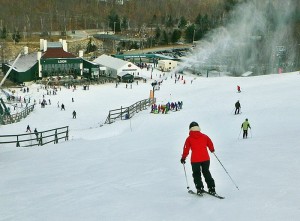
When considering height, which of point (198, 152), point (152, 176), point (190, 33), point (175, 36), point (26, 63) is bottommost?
point (26, 63)

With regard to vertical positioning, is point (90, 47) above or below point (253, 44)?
below

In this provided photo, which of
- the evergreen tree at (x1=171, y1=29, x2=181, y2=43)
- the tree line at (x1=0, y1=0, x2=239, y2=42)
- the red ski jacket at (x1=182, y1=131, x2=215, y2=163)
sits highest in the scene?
the tree line at (x1=0, y1=0, x2=239, y2=42)

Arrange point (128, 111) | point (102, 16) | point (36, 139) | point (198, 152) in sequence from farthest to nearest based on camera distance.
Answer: point (102, 16) < point (128, 111) < point (36, 139) < point (198, 152)

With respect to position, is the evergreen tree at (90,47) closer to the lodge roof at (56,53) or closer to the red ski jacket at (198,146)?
the lodge roof at (56,53)

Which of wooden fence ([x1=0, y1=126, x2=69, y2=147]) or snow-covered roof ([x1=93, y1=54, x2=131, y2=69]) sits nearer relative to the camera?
wooden fence ([x1=0, y1=126, x2=69, y2=147])

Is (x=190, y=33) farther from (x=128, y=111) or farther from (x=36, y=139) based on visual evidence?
(x=36, y=139)

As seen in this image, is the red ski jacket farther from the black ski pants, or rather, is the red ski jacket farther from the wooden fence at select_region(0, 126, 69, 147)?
the wooden fence at select_region(0, 126, 69, 147)

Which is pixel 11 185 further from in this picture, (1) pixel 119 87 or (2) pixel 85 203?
(1) pixel 119 87

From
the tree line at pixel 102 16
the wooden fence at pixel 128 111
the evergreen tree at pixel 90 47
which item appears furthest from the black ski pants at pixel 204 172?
the tree line at pixel 102 16

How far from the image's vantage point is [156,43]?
10694 centimetres

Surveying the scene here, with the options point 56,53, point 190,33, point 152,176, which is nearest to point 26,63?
point 56,53

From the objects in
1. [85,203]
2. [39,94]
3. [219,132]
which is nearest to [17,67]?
[39,94]

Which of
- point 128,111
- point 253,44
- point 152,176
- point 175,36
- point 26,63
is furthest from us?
point 175,36

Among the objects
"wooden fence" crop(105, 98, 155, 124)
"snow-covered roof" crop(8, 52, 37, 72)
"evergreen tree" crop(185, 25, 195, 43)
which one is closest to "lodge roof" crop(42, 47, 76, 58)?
"snow-covered roof" crop(8, 52, 37, 72)
